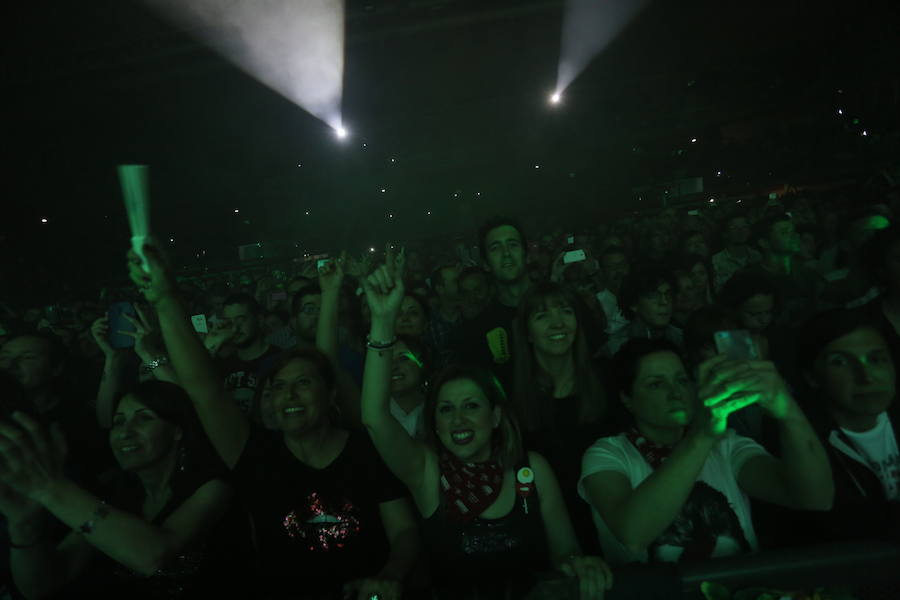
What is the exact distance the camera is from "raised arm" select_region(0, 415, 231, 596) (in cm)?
142

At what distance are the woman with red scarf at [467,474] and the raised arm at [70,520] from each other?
75cm

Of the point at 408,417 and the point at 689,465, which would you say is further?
the point at 408,417

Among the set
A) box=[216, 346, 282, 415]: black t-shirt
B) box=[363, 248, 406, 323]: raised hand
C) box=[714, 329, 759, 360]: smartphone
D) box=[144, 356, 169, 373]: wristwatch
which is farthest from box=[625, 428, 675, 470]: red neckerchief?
box=[144, 356, 169, 373]: wristwatch

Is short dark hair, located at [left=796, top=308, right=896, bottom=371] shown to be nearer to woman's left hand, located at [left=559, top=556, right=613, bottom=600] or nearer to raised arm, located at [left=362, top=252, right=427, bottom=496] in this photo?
woman's left hand, located at [left=559, top=556, right=613, bottom=600]

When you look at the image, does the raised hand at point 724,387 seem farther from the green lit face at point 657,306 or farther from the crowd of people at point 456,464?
the green lit face at point 657,306

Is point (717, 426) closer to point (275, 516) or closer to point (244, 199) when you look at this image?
point (275, 516)

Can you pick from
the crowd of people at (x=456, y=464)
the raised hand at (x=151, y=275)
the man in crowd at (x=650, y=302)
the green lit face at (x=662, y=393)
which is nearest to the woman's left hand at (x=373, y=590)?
the crowd of people at (x=456, y=464)

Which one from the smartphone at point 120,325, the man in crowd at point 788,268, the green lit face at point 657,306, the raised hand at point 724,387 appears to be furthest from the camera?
the man in crowd at point 788,268

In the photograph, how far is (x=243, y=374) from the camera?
3.41 meters

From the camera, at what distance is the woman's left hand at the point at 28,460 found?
1.40m

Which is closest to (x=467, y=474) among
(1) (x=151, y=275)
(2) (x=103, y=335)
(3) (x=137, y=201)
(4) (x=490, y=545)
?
(4) (x=490, y=545)

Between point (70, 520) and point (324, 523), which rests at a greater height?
point (70, 520)

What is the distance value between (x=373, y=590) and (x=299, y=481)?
0.60m

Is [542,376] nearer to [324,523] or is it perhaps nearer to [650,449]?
[650,449]
